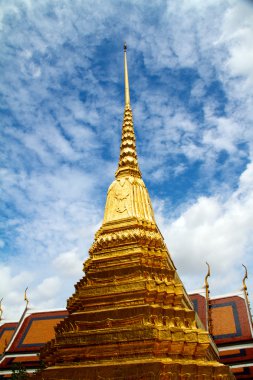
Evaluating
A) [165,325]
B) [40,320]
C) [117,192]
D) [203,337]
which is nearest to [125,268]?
[165,325]

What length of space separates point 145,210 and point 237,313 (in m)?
4.25

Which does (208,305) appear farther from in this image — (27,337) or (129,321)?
(27,337)

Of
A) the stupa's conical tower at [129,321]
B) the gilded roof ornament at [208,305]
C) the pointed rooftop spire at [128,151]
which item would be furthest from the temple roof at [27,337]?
the pointed rooftop spire at [128,151]

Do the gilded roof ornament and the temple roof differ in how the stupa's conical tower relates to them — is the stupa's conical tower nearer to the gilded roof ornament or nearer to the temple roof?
the gilded roof ornament

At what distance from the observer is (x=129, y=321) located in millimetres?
6234

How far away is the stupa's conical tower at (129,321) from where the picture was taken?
5.65 meters

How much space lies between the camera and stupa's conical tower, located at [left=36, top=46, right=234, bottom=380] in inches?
223

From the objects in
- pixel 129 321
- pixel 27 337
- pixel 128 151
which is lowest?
pixel 129 321

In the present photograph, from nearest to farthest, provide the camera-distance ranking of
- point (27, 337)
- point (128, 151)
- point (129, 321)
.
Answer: point (129, 321) < point (128, 151) < point (27, 337)

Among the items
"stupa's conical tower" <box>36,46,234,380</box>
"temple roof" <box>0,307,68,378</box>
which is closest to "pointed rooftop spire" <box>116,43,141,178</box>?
"stupa's conical tower" <box>36,46,234,380</box>

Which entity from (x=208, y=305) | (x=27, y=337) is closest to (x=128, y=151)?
(x=208, y=305)

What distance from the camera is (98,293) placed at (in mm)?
6953

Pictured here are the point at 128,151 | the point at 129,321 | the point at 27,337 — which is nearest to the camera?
the point at 129,321

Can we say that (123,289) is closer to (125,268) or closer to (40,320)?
(125,268)
